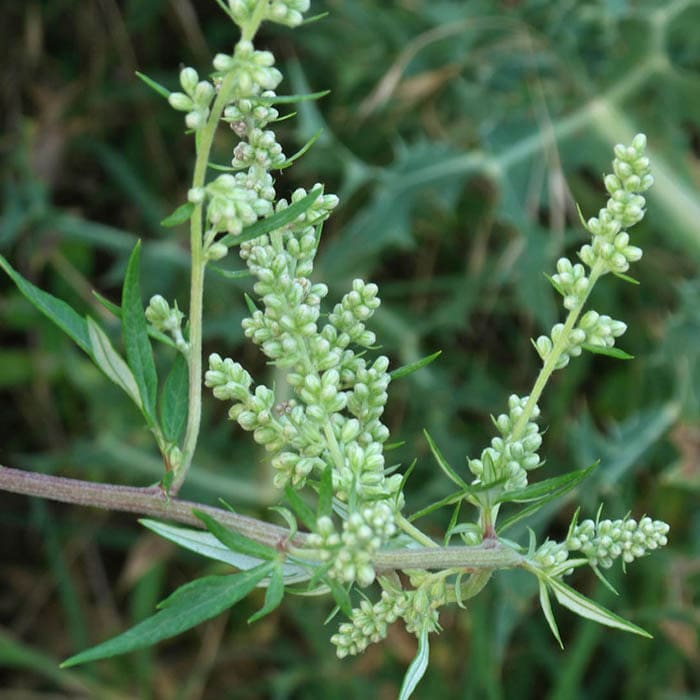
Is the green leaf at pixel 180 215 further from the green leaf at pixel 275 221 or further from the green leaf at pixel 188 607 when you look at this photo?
the green leaf at pixel 188 607

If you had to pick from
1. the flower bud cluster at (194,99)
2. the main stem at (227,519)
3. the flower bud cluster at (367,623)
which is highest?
the flower bud cluster at (194,99)

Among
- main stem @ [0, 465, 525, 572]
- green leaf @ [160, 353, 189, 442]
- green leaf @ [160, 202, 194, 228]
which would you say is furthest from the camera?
green leaf @ [160, 353, 189, 442]

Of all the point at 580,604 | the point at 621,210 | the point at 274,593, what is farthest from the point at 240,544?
the point at 621,210

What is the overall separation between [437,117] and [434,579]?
2.22 m

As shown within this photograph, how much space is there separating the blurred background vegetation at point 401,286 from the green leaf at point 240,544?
135 cm

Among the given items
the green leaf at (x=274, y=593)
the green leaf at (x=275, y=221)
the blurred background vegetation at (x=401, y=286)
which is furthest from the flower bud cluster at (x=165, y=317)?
the blurred background vegetation at (x=401, y=286)

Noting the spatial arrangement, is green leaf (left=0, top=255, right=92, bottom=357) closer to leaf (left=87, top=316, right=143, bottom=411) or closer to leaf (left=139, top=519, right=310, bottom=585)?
leaf (left=87, top=316, right=143, bottom=411)

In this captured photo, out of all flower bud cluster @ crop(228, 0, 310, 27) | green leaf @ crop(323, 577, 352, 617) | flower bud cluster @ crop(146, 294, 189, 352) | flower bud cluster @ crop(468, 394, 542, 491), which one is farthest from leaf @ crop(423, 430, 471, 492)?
flower bud cluster @ crop(228, 0, 310, 27)

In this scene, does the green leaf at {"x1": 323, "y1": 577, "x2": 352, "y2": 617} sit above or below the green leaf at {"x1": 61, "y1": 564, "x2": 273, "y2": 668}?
above

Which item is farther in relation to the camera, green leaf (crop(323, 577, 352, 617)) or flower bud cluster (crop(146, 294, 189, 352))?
flower bud cluster (crop(146, 294, 189, 352))

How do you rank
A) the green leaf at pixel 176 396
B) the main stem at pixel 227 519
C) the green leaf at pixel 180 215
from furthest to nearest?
the green leaf at pixel 176 396
the main stem at pixel 227 519
the green leaf at pixel 180 215

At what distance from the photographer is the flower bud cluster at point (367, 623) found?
2.64ft

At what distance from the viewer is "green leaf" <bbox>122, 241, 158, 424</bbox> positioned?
0.82 m

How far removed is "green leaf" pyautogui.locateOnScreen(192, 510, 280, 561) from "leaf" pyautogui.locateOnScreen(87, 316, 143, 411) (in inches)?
6.5
